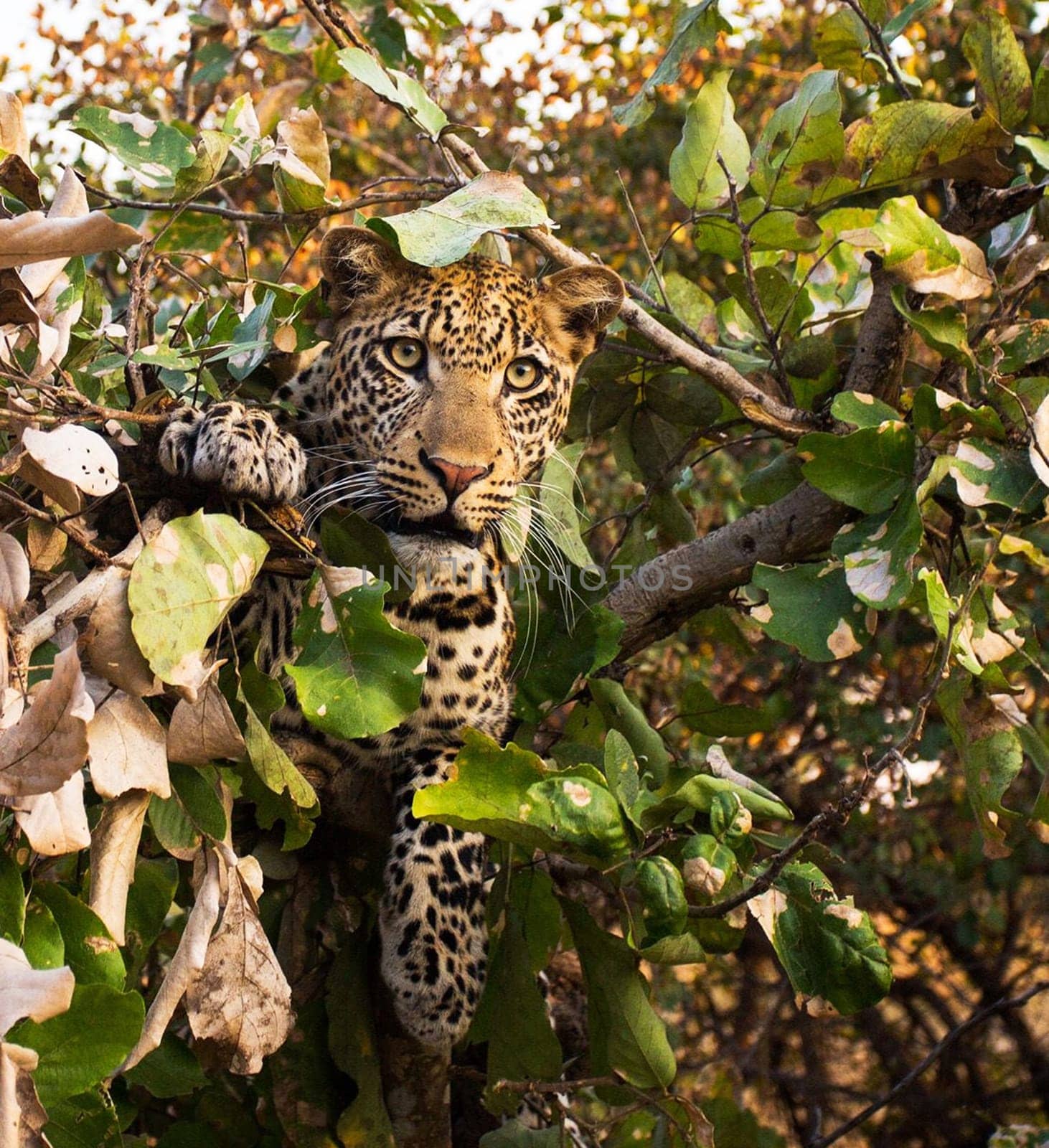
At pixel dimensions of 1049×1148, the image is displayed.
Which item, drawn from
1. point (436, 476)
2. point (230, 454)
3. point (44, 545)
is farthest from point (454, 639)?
point (44, 545)

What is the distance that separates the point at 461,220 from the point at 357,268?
1038 millimetres

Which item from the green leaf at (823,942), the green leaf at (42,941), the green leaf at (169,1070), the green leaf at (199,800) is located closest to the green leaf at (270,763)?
the green leaf at (199,800)

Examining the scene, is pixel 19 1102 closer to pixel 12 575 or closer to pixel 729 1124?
pixel 12 575

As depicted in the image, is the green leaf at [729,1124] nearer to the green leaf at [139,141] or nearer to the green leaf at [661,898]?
the green leaf at [661,898]

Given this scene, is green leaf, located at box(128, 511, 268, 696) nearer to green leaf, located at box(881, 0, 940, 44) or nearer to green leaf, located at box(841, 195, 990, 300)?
green leaf, located at box(841, 195, 990, 300)

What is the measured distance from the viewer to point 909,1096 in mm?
6863

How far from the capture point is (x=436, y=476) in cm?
303

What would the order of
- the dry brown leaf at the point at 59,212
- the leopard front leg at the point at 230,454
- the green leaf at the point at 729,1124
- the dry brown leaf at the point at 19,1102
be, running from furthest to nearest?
the green leaf at the point at 729,1124
the leopard front leg at the point at 230,454
the dry brown leaf at the point at 59,212
the dry brown leaf at the point at 19,1102

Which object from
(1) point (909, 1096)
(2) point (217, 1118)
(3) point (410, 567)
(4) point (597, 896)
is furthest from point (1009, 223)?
(1) point (909, 1096)

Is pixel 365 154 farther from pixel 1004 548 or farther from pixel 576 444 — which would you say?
pixel 1004 548

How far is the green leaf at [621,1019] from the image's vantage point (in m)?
2.59

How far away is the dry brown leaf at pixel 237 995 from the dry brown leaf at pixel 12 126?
1092 millimetres

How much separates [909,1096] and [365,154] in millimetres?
5135

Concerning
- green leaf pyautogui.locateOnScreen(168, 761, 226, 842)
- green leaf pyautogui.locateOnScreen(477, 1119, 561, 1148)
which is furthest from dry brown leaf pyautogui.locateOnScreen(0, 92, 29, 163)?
green leaf pyautogui.locateOnScreen(477, 1119, 561, 1148)
